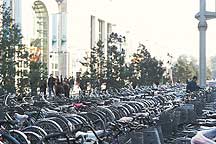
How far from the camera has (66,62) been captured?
5481 centimetres

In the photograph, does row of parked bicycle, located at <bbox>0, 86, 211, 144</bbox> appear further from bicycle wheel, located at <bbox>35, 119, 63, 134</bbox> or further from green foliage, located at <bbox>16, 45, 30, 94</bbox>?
green foliage, located at <bbox>16, 45, 30, 94</bbox>

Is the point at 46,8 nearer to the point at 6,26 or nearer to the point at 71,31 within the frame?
the point at 71,31

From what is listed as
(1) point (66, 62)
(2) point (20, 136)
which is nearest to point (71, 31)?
(1) point (66, 62)

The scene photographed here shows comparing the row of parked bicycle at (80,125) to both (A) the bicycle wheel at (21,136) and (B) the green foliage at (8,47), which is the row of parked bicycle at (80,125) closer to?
(A) the bicycle wheel at (21,136)

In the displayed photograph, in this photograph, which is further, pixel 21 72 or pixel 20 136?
pixel 21 72

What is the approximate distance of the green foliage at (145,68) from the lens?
33.6 m

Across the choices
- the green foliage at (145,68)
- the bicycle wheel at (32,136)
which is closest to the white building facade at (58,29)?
the green foliage at (145,68)

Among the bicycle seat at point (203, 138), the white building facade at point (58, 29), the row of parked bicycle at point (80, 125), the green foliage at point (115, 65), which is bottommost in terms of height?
the row of parked bicycle at point (80, 125)

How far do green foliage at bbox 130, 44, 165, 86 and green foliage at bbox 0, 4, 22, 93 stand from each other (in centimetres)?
1372

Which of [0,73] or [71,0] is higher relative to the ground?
[71,0]

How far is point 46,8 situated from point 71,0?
7.14 m

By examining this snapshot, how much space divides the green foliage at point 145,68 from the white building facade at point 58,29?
1000 centimetres

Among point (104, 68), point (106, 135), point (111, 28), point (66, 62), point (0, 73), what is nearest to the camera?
point (106, 135)

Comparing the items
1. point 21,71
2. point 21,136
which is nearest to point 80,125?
point 21,136
